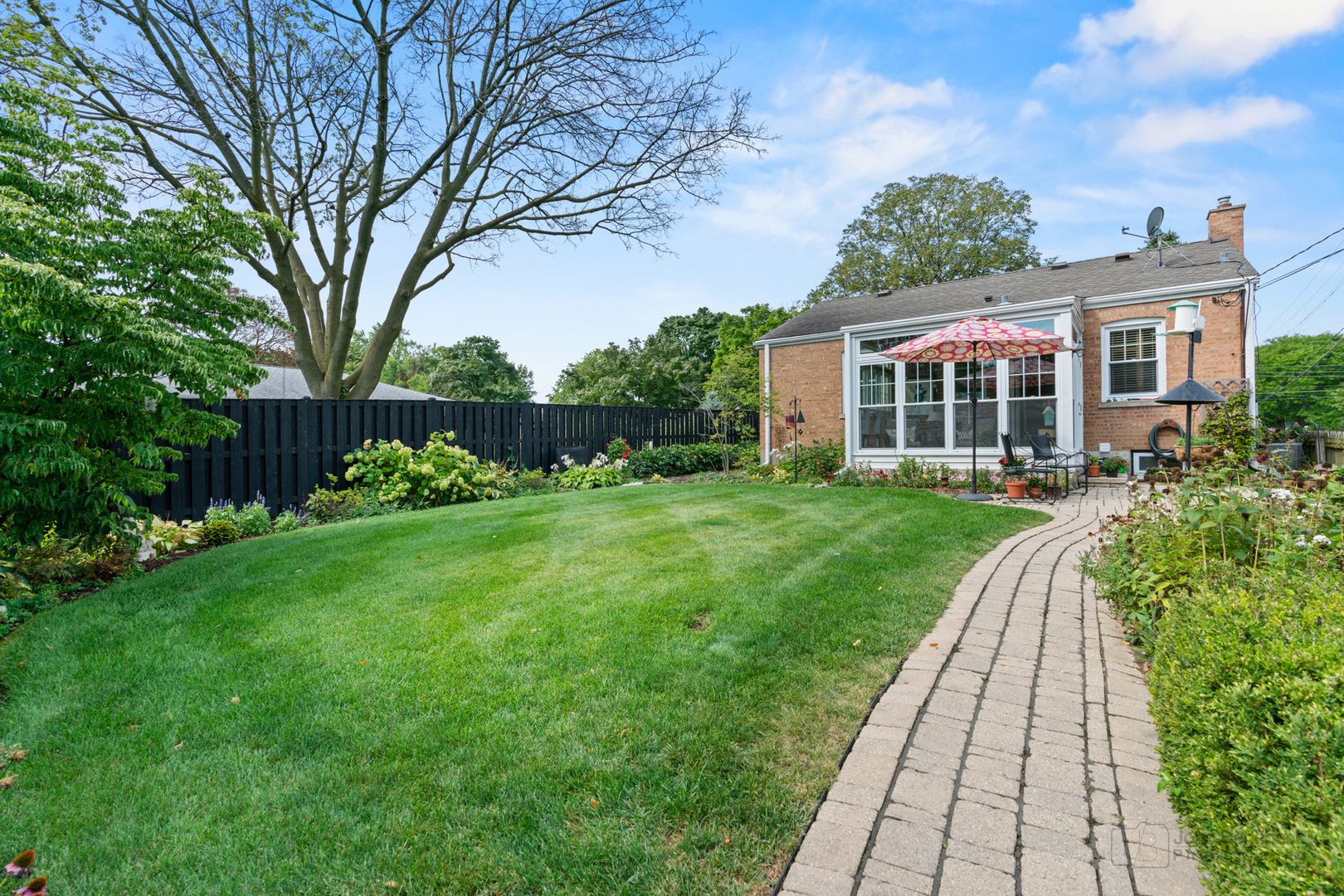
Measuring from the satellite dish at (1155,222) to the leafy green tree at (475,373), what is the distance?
24.6 meters

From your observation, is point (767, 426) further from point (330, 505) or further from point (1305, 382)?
point (1305, 382)

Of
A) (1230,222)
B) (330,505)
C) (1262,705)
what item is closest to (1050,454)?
(1230,222)

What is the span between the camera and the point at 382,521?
22.4ft

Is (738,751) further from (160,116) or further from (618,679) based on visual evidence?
(160,116)

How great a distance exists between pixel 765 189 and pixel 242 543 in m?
11.4

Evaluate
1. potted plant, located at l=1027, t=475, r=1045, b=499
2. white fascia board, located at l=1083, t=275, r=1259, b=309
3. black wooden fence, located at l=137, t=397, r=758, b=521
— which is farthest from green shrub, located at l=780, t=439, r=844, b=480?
white fascia board, located at l=1083, t=275, r=1259, b=309

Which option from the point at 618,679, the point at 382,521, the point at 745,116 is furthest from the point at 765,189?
the point at 618,679

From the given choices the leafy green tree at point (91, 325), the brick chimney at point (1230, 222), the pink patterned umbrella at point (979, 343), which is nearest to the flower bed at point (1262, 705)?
the leafy green tree at point (91, 325)

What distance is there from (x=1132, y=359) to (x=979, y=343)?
444 cm

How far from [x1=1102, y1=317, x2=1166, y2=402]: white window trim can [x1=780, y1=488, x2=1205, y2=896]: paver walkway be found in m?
9.68

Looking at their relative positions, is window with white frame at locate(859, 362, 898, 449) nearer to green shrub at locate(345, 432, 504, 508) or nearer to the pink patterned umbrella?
the pink patterned umbrella

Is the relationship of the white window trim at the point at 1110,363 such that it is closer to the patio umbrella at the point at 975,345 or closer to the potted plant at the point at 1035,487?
the patio umbrella at the point at 975,345

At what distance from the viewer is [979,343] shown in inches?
340

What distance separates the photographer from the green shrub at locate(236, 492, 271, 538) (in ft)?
22.7
